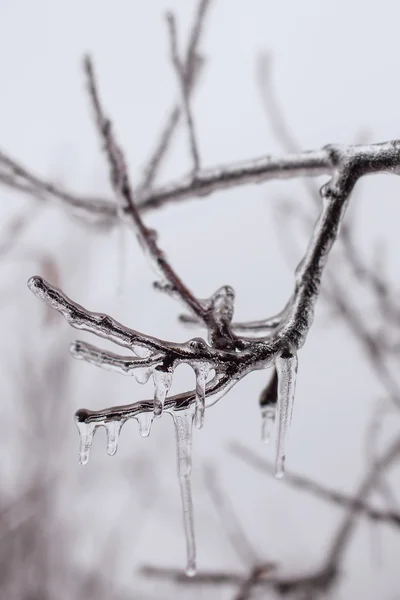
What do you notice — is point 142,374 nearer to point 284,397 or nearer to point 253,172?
point 284,397

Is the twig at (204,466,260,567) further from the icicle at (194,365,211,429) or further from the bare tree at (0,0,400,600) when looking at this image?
the icicle at (194,365,211,429)

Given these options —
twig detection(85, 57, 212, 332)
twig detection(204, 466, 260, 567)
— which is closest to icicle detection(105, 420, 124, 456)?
twig detection(85, 57, 212, 332)

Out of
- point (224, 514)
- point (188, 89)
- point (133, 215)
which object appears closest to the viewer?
point (133, 215)

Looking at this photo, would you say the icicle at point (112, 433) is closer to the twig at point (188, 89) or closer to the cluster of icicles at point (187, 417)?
the cluster of icicles at point (187, 417)

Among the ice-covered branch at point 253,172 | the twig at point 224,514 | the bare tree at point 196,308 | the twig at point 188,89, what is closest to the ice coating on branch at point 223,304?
the bare tree at point 196,308

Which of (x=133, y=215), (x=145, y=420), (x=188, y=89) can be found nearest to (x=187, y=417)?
(x=145, y=420)

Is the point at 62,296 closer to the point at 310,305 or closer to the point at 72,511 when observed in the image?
the point at 310,305

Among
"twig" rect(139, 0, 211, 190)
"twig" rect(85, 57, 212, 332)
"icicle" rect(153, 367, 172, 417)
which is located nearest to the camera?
"icicle" rect(153, 367, 172, 417)
